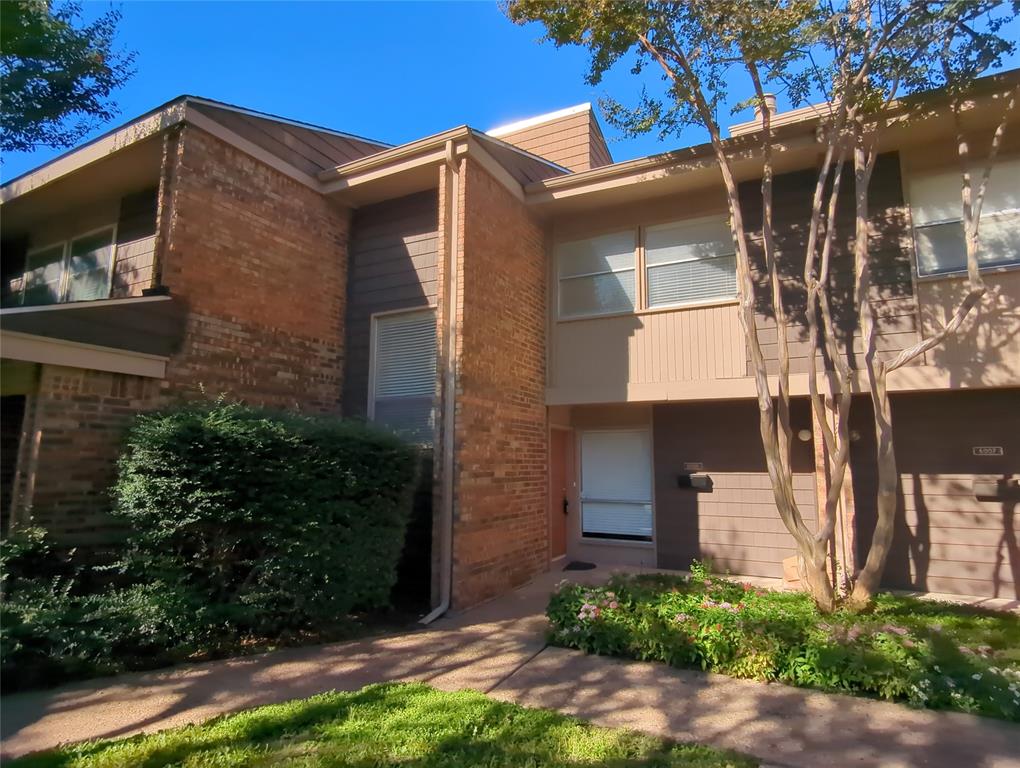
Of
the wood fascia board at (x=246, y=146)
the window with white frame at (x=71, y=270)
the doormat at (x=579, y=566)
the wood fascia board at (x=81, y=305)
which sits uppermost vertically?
the wood fascia board at (x=246, y=146)

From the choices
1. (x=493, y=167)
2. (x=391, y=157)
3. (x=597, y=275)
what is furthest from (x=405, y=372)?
(x=597, y=275)

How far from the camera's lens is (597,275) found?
29.1 ft

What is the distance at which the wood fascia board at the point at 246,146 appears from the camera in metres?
7.04

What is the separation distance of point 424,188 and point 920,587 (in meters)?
8.12

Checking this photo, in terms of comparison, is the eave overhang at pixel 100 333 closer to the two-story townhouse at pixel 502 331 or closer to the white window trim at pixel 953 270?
the two-story townhouse at pixel 502 331

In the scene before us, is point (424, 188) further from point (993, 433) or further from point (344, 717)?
point (993, 433)

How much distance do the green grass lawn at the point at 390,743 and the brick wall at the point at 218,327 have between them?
2.83 metres

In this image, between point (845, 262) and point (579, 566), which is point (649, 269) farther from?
point (579, 566)

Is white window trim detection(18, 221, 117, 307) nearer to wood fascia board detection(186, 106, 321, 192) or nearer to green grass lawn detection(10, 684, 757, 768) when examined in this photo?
wood fascia board detection(186, 106, 321, 192)

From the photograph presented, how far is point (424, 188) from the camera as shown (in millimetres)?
8500

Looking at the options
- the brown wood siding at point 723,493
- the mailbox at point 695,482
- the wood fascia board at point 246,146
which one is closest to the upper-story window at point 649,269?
the brown wood siding at point 723,493

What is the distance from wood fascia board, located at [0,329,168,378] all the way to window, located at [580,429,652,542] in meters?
6.02

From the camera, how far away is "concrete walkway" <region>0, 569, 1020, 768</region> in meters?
3.49

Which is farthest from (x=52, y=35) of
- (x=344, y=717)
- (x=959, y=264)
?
(x=959, y=264)
